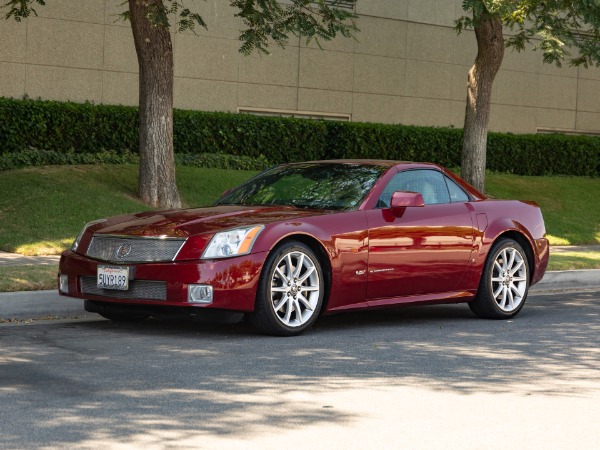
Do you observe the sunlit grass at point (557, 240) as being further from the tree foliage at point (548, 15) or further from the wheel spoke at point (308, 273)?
the wheel spoke at point (308, 273)

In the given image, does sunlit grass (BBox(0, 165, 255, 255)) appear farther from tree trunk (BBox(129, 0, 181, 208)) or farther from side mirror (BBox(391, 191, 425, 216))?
side mirror (BBox(391, 191, 425, 216))

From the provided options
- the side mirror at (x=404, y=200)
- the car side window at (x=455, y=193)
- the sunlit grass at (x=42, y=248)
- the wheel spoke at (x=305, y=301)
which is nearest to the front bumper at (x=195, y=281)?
the wheel spoke at (x=305, y=301)

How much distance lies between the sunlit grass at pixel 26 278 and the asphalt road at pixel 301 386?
0.87m

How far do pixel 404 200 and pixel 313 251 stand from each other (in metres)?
0.97

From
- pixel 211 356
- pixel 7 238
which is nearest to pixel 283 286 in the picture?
pixel 211 356

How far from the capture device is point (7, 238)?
1485cm

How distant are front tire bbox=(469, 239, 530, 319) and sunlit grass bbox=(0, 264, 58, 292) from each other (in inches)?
158

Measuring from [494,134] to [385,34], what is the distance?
11.4ft

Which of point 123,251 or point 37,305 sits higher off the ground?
point 123,251

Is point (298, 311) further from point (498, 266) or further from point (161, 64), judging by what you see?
point (161, 64)

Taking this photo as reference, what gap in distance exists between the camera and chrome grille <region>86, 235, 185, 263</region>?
8.96m

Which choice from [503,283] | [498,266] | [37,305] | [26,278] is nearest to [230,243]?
[37,305]

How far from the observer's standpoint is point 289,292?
9211 millimetres

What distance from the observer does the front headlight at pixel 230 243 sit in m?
8.90
